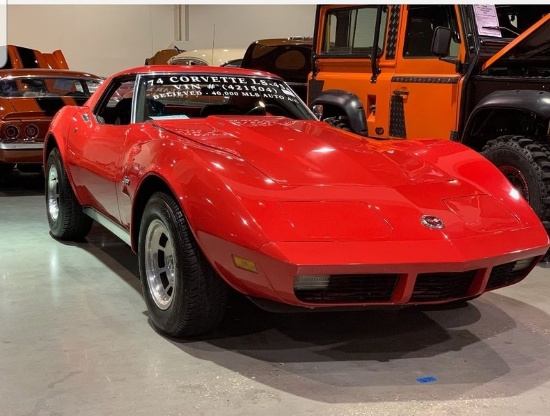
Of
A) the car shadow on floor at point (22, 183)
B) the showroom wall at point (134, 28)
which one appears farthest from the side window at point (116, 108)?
the showroom wall at point (134, 28)

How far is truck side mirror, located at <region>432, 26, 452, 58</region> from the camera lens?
5.20m

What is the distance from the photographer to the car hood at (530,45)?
5145mm

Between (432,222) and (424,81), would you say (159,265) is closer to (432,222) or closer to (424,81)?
(432,222)

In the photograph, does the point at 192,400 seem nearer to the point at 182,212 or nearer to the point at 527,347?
the point at 182,212

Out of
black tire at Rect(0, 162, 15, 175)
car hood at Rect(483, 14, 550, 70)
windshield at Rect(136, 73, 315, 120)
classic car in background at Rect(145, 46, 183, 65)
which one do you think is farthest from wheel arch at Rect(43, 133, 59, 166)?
classic car in background at Rect(145, 46, 183, 65)

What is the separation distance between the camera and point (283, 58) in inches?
391

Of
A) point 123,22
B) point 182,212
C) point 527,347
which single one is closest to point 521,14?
point 527,347

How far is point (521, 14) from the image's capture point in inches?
229

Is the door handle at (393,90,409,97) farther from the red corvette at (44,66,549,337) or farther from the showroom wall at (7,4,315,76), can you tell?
the showroom wall at (7,4,315,76)

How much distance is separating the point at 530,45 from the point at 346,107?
1.68 metres

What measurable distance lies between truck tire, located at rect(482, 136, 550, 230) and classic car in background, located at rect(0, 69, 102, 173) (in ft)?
14.0

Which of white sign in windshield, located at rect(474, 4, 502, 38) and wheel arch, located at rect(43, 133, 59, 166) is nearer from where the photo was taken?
wheel arch, located at rect(43, 133, 59, 166)

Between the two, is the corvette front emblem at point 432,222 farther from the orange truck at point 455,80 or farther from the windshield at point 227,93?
the orange truck at point 455,80

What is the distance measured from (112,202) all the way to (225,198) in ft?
4.63
